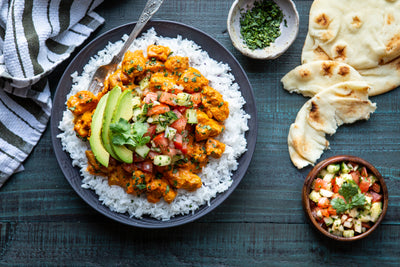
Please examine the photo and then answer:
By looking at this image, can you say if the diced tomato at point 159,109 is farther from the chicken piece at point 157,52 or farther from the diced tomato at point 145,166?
the chicken piece at point 157,52

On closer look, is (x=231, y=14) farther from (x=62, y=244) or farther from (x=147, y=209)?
(x=62, y=244)

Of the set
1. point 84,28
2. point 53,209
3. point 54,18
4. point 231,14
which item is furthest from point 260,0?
point 53,209

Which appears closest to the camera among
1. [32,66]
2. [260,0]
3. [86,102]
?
[86,102]

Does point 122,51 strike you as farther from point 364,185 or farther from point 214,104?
point 364,185

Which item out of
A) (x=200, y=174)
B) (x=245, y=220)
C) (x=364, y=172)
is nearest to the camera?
(x=200, y=174)

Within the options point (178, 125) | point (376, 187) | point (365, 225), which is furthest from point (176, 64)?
point (365, 225)

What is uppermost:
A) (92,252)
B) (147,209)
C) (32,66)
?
(32,66)

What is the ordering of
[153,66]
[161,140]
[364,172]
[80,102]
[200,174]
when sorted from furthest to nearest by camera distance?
[364,172] → [200,174] → [153,66] → [80,102] → [161,140]

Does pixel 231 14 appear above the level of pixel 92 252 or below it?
above
